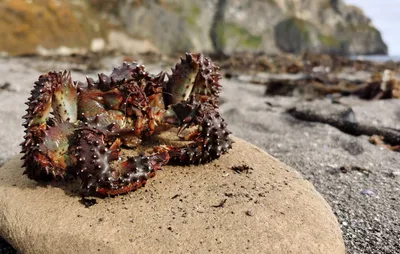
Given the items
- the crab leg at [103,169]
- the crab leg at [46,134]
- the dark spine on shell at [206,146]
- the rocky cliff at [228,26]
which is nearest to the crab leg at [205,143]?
the dark spine on shell at [206,146]

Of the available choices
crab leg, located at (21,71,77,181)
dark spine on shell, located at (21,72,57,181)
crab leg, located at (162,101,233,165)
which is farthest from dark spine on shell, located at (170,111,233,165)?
dark spine on shell, located at (21,72,57,181)

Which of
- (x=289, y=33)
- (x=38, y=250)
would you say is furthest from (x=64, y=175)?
(x=289, y=33)

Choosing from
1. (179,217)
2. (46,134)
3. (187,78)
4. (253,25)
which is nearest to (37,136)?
(46,134)

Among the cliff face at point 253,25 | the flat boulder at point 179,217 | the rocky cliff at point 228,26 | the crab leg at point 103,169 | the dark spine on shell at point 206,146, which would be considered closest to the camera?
the flat boulder at point 179,217

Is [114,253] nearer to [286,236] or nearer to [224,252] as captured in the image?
[224,252]

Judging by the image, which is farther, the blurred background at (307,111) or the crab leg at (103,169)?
the blurred background at (307,111)

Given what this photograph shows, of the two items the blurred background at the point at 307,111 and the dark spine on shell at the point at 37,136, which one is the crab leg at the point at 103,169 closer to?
the dark spine on shell at the point at 37,136
